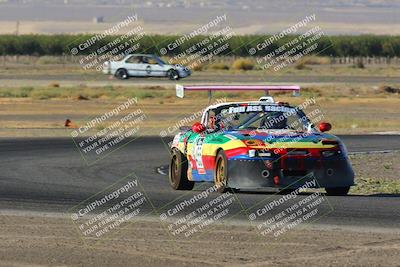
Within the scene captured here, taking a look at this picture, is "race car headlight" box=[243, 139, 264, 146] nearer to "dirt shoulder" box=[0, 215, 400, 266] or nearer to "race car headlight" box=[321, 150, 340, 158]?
"race car headlight" box=[321, 150, 340, 158]

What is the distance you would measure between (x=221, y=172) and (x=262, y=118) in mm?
1508

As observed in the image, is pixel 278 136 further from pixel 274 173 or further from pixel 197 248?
pixel 197 248

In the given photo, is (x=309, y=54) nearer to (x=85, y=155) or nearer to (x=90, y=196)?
(x=85, y=155)

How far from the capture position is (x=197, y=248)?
12.4 m

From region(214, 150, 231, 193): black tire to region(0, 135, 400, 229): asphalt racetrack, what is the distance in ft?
1.03

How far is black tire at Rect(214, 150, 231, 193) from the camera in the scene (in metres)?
17.2

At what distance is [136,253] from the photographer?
1193 centimetres

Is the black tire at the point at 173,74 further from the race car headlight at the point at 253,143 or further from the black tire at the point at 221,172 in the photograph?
the race car headlight at the point at 253,143

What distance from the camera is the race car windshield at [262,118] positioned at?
1848cm

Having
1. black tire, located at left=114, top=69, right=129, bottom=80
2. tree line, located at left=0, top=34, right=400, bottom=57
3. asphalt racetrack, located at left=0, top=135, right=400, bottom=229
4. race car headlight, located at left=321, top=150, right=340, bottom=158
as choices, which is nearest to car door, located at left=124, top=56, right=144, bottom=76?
black tire, located at left=114, top=69, right=129, bottom=80

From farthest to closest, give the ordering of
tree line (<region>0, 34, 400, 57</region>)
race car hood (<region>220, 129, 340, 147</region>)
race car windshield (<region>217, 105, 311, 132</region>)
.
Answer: tree line (<region>0, 34, 400, 57</region>) < race car windshield (<region>217, 105, 311, 132</region>) < race car hood (<region>220, 129, 340, 147</region>)

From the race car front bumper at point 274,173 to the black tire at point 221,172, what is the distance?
107 millimetres

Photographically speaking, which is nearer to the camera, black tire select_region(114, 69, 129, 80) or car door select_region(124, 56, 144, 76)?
car door select_region(124, 56, 144, 76)

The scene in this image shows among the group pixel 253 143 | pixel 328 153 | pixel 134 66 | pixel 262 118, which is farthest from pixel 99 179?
pixel 134 66
